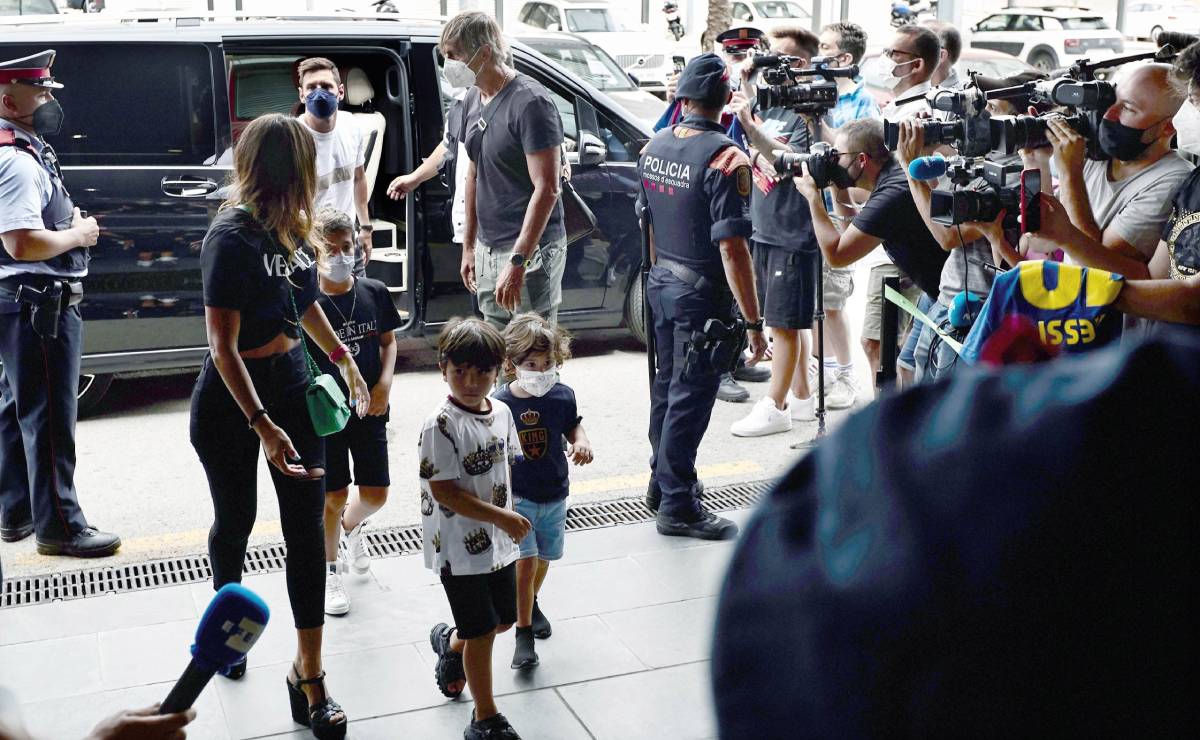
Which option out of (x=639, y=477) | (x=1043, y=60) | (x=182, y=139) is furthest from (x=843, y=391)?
(x=1043, y=60)

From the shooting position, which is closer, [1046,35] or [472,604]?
[472,604]

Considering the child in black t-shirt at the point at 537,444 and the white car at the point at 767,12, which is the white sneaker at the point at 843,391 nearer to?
the child in black t-shirt at the point at 537,444

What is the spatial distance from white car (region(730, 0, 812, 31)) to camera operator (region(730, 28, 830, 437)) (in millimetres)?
20357

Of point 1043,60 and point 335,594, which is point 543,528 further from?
point 1043,60

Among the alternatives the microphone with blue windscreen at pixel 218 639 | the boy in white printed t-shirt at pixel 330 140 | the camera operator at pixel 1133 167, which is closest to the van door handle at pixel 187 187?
the boy in white printed t-shirt at pixel 330 140

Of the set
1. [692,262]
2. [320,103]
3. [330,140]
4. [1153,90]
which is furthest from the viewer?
[330,140]

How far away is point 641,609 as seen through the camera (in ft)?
15.8

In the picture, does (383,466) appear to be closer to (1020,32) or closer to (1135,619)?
(1135,619)

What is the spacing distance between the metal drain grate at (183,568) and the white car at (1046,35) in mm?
23024

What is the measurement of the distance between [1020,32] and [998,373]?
29.7 m

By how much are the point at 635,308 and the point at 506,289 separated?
2340mm

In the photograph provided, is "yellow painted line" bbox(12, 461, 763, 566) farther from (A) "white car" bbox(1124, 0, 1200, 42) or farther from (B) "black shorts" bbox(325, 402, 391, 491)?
(A) "white car" bbox(1124, 0, 1200, 42)

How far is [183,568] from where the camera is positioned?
5.20m

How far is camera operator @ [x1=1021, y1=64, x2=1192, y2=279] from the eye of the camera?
4094mm
